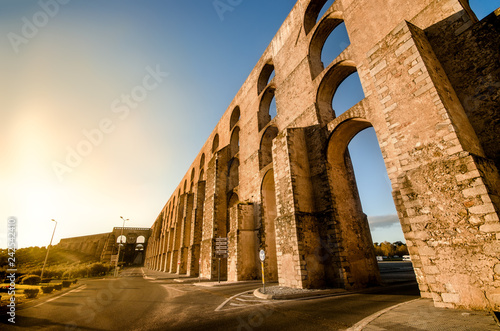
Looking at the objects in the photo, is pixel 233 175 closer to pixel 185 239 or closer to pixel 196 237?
pixel 196 237

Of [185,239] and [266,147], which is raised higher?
[266,147]

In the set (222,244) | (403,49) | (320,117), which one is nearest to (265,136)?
(320,117)

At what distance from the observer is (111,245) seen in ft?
154

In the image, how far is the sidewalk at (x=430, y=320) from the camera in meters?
2.77

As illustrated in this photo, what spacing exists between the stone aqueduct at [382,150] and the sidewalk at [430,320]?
1.16 ft

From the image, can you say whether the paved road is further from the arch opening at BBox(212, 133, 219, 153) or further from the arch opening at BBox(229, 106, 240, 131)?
the arch opening at BBox(212, 133, 219, 153)

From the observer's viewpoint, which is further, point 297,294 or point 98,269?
point 98,269

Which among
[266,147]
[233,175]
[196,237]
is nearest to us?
[266,147]

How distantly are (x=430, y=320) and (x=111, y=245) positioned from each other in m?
58.1

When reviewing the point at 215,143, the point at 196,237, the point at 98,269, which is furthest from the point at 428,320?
the point at 98,269

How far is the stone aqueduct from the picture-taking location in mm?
3791

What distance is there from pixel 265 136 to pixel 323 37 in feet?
22.0

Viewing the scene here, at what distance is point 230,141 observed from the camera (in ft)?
64.5

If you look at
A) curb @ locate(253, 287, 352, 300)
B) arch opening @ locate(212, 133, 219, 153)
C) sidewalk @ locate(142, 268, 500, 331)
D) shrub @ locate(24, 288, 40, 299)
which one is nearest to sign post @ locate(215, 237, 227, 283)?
curb @ locate(253, 287, 352, 300)
